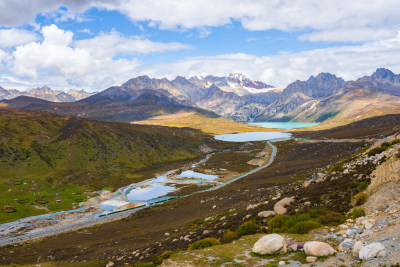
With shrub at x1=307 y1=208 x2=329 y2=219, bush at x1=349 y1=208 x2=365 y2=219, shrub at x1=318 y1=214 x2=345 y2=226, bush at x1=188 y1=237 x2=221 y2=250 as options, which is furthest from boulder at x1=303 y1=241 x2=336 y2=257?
bush at x1=188 y1=237 x2=221 y2=250

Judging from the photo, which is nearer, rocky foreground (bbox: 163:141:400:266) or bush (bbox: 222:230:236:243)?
rocky foreground (bbox: 163:141:400:266)

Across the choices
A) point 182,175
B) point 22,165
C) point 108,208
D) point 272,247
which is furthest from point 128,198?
point 272,247

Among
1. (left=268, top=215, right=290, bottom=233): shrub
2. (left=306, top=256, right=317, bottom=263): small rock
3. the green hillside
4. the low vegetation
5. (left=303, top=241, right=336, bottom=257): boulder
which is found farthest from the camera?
the green hillside

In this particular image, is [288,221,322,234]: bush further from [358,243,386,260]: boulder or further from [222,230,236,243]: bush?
[358,243,386,260]: boulder

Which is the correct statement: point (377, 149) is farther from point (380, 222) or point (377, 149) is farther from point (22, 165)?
point (22, 165)

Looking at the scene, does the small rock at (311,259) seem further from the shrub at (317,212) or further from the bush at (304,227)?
the shrub at (317,212)


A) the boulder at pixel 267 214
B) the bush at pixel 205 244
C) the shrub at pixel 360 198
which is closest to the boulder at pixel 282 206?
the boulder at pixel 267 214

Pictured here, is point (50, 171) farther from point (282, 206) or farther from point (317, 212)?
point (317, 212)
